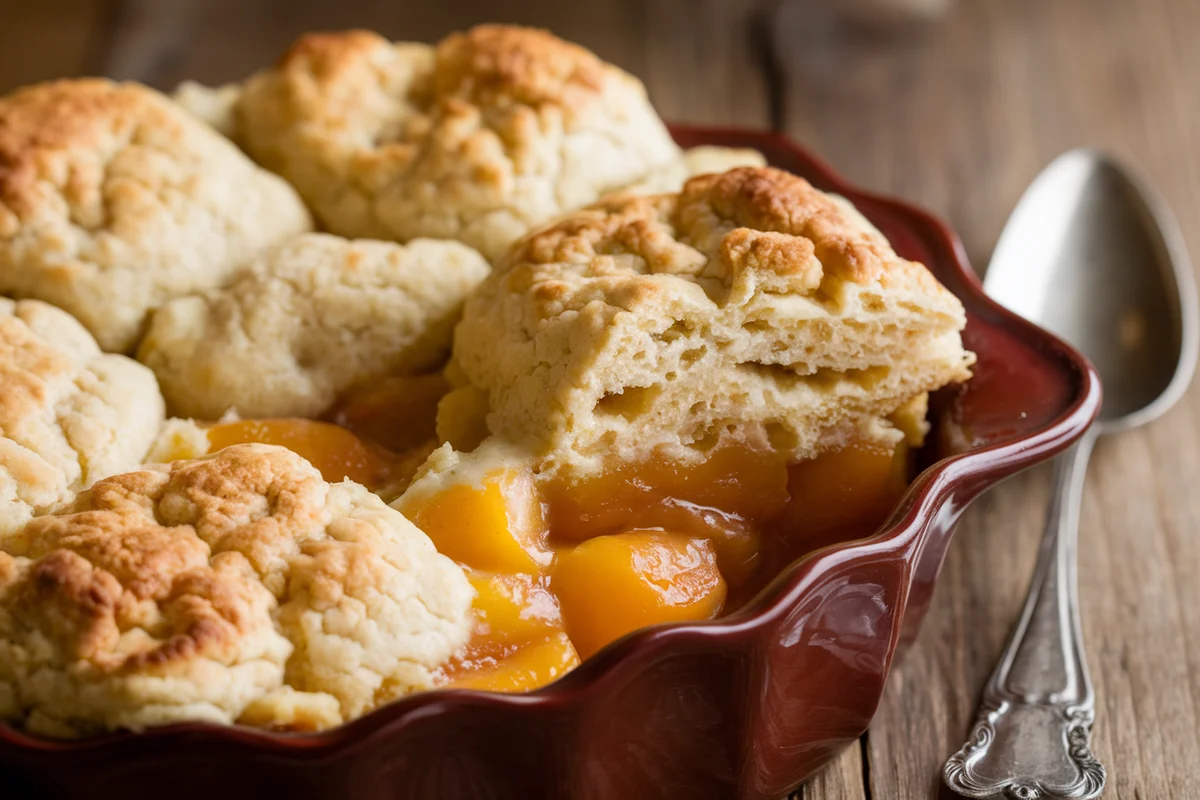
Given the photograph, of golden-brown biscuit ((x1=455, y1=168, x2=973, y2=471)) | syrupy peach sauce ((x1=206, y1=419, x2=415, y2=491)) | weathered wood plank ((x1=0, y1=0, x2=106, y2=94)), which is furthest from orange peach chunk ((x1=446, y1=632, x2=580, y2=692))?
weathered wood plank ((x1=0, y1=0, x2=106, y2=94))

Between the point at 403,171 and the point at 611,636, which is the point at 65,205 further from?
the point at 611,636

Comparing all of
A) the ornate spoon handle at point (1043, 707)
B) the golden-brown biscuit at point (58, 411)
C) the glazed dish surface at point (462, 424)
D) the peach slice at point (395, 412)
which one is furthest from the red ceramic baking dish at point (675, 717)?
the peach slice at point (395, 412)

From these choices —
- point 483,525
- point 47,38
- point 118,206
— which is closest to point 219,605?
point 483,525

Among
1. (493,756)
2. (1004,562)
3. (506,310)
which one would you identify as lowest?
(1004,562)

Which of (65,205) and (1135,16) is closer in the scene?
(65,205)

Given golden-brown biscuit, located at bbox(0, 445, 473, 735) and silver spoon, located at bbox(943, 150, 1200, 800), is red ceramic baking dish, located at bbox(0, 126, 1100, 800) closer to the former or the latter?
golden-brown biscuit, located at bbox(0, 445, 473, 735)

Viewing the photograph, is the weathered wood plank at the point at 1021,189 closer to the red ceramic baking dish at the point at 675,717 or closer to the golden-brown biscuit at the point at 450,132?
the red ceramic baking dish at the point at 675,717

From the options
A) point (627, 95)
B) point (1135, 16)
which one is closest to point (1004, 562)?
point (627, 95)

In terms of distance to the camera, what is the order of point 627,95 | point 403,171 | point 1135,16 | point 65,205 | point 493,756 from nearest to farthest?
point 493,756
point 65,205
point 403,171
point 627,95
point 1135,16
